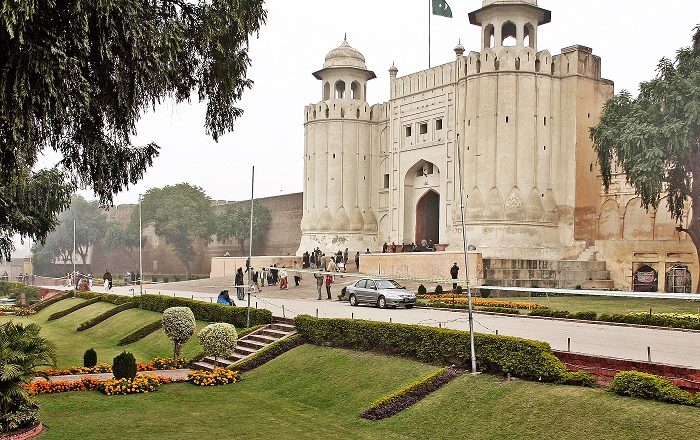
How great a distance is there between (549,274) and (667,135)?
8.62 m

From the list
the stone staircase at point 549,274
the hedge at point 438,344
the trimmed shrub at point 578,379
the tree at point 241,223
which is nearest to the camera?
the trimmed shrub at point 578,379

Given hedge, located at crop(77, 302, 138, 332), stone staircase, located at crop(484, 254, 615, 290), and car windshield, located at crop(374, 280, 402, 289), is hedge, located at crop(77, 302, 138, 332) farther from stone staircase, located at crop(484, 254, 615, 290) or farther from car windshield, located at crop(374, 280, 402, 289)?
stone staircase, located at crop(484, 254, 615, 290)

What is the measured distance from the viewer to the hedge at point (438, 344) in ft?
38.9

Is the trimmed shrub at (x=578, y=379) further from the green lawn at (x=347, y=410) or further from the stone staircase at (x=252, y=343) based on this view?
the stone staircase at (x=252, y=343)

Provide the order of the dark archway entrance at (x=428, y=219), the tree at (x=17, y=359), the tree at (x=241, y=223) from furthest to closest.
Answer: the tree at (x=241, y=223), the dark archway entrance at (x=428, y=219), the tree at (x=17, y=359)

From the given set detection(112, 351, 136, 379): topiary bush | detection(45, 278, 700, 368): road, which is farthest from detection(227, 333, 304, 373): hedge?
detection(112, 351, 136, 379): topiary bush

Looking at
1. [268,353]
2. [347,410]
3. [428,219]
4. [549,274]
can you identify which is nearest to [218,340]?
[268,353]

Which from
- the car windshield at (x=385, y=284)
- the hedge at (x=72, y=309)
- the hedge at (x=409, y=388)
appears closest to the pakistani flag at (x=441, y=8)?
the car windshield at (x=385, y=284)

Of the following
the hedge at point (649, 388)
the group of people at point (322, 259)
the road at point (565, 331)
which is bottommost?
the hedge at point (649, 388)

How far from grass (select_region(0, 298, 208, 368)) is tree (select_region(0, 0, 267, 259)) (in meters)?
10.8

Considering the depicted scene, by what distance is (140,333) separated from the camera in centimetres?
2358

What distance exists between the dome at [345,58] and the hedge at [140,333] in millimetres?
23181

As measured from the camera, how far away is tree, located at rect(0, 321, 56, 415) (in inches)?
447

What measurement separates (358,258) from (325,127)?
31.3 feet
